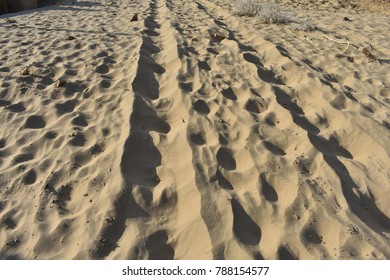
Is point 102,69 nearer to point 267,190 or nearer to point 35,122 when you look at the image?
point 35,122

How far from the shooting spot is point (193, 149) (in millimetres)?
3268

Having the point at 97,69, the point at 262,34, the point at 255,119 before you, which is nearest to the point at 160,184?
the point at 255,119

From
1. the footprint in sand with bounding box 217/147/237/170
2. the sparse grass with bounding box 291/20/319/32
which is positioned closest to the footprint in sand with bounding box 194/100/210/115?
the footprint in sand with bounding box 217/147/237/170

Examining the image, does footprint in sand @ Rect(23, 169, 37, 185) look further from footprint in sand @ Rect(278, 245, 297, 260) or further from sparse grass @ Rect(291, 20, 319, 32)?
sparse grass @ Rect(291, 20, 319, 32)

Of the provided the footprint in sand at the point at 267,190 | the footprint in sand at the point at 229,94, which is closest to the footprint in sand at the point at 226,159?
the footprint in sand at the point at 267,190

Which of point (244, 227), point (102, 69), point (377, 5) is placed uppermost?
point (244, 227)

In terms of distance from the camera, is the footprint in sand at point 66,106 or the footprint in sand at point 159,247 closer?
the footprint in sand at point 159,247

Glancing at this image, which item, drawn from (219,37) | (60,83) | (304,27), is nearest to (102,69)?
(60,83)

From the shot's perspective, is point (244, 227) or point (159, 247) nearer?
point (159, 247)

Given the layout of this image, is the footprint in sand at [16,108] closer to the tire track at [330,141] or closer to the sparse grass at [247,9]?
the tire track at [330,141]

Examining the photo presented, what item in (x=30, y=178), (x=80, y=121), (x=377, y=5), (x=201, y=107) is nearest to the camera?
(x=30, y=178)

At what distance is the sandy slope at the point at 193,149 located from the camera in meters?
2.51

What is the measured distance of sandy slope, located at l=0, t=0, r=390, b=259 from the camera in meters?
2.51
